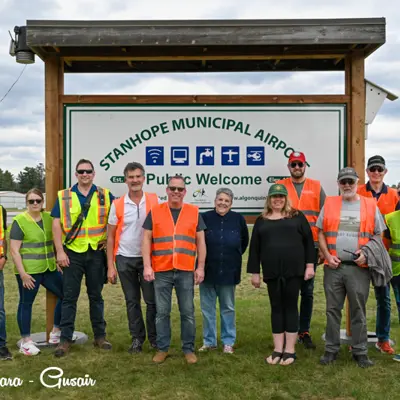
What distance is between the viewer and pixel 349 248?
500cm

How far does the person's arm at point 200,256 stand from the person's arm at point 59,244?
1.38m

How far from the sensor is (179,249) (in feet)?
16.9

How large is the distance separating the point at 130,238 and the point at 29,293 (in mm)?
1251

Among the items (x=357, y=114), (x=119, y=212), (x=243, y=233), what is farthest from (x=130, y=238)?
(x=357, y=114)

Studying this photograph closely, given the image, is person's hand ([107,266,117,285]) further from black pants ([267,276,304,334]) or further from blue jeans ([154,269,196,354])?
Result: black pants ([267,276,304,334])

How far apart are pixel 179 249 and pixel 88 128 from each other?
207 cm

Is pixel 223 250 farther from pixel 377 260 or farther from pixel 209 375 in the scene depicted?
pixel 377 260

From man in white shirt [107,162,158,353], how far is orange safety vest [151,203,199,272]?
27 centimetres

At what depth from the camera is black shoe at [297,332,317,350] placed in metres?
5.67

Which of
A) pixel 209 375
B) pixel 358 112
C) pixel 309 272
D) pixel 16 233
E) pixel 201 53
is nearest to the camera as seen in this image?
pixel 209 375

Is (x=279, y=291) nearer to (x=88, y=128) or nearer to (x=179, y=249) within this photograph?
(x=179, y=249)

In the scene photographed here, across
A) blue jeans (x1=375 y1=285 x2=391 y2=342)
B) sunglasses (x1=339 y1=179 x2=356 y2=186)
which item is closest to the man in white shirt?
sunglasses (x1=339 y1=179 x2=356 y2=186)

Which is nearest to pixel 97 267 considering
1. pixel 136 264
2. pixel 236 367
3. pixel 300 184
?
pixel 136 264

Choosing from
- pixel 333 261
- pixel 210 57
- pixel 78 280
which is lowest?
pixel 78 280
